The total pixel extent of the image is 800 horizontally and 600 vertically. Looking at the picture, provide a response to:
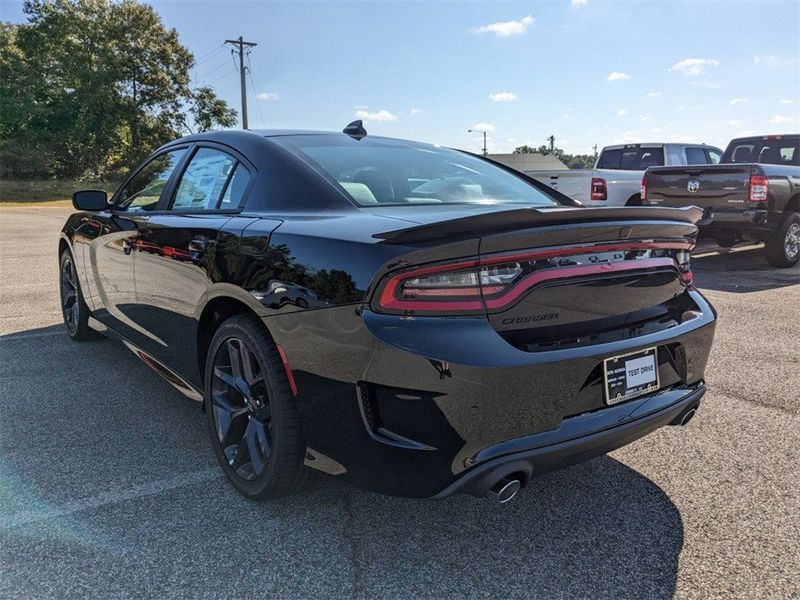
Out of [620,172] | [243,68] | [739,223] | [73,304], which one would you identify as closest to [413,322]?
[73,304]

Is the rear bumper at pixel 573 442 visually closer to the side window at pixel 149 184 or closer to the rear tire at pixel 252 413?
the rear tire at pixel 252 413

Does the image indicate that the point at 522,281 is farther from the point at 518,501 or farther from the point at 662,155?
the point at 662,155

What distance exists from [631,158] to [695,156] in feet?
4.41

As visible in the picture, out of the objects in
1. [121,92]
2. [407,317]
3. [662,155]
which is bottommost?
[407,317]

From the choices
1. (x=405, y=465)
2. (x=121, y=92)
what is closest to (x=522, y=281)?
(x=405, y=465)

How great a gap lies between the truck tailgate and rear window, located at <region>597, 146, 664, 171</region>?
2605 mm

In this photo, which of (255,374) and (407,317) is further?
(255,374)

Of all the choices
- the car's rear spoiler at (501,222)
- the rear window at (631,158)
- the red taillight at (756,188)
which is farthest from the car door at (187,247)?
the rear window at (631,158)

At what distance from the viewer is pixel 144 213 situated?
3529mm

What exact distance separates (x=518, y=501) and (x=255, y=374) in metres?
1.19

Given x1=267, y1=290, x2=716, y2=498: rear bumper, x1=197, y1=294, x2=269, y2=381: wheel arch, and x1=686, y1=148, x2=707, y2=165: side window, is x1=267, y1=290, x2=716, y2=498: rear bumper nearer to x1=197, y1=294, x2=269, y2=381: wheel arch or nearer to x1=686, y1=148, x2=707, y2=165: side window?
x1=197, y1=294, x2=269, y2=381: wheel arch

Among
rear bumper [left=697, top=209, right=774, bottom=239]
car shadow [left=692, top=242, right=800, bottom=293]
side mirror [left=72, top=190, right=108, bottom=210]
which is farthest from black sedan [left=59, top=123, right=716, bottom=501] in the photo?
rear bumper [left=697, top=209, right=774, bottom=239]

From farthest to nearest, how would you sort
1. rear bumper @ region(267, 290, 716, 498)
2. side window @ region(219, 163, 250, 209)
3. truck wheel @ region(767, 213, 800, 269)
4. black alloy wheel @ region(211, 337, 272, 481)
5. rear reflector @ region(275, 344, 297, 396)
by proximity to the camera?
truck wheel @ region(767, 213, 800, 269)
side window @ region(219, 163, 250, 209)
black alloy wheel @ region(211, 337, 272, 481)
rear reflector @ region(275, 344, 297, 396)
rear bumper @ region(267, 290, 716, 498)

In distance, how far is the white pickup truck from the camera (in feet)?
34.6
